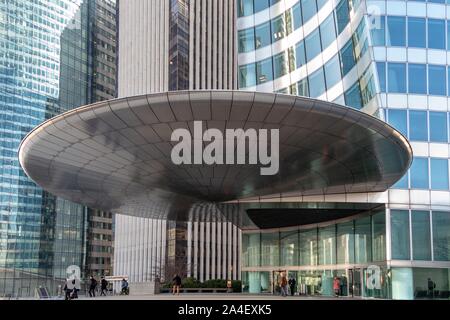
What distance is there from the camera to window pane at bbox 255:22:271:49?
4128 cm

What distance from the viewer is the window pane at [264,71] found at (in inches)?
1617

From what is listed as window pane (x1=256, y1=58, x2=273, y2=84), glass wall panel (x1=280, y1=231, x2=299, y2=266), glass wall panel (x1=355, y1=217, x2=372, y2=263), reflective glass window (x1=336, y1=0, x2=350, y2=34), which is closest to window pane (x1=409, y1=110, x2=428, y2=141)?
glass wall panel (x1=355, y1=217, x2=372, y2=263)

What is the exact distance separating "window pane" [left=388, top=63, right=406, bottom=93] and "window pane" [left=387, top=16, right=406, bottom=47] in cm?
140

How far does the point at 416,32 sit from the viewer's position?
31.8 metres

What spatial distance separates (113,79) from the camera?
16075 centimetres

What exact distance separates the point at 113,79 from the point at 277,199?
13890 centimetres

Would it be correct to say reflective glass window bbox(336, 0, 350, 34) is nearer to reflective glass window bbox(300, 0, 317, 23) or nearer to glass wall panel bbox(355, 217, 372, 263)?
reflective glass window bbox(300, 0, 317, 23)

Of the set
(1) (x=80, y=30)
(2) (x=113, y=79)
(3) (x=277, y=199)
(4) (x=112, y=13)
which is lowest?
(3) (x=277, y=199)

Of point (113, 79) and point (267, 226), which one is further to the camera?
point (113, 79)

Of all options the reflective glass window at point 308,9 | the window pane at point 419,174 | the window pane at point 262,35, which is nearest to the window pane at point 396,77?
the window pane at point 419,174

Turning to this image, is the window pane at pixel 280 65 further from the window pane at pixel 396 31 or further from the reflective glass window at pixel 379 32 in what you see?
the window pane at pixel 396 31

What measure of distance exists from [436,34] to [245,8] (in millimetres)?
16096
